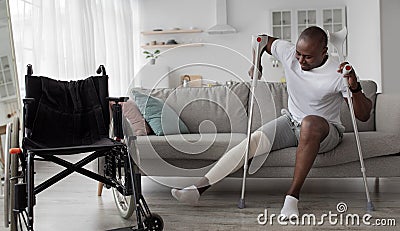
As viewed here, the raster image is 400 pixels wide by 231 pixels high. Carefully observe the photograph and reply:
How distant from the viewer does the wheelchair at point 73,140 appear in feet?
7.97

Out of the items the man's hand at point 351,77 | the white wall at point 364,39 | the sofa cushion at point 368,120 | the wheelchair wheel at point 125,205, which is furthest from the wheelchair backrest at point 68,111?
the white wall at point 364,39

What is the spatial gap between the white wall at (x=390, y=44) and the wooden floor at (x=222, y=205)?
11.6 ft

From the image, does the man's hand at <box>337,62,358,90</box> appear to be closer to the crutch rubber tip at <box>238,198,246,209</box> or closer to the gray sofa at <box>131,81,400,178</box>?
the gray sofa at <box>131,81,400,178</box>

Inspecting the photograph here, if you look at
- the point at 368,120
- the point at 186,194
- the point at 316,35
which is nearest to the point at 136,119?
the point at 186,194

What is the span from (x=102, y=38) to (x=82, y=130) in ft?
11.5

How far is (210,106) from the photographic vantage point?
389cm

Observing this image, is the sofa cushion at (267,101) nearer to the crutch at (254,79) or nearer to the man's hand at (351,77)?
the crutch at (254,79)

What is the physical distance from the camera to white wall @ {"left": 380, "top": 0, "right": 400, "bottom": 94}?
6.93 metres

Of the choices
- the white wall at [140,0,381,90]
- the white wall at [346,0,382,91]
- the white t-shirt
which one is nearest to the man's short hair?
the white t-shirt

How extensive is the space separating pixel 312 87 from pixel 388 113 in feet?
2.62

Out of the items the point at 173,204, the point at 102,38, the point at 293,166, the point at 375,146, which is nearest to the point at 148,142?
the point at 173,204

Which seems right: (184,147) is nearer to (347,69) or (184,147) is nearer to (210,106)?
(210,106)

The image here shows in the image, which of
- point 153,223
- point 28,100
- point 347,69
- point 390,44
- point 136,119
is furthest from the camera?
point 390,44

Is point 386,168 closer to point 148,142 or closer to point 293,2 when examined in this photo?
point 148,142
